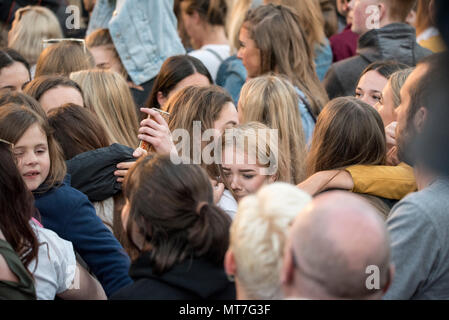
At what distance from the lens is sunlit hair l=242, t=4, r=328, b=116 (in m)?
4.77

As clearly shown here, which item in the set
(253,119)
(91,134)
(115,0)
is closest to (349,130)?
(253,119)

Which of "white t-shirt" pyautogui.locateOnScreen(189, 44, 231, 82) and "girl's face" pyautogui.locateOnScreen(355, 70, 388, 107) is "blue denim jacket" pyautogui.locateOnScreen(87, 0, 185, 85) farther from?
"girl's face" pyautogui.locateOnScreen(355, 70, 388, 107)

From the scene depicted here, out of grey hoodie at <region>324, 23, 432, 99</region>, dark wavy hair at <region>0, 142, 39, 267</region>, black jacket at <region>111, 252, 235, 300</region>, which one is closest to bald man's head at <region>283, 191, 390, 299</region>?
black jacket at <region>111, 252, 235, 300</region>

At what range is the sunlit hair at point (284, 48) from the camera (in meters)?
4.77

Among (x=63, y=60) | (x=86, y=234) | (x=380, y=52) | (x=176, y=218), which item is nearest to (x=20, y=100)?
(x=86, y=234)

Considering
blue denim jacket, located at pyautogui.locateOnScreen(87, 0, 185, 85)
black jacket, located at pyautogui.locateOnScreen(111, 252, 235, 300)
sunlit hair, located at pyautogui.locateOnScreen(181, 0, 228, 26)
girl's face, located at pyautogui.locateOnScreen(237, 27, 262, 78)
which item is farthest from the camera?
sunlit hair, located at pyautogui.locateOnScreen(181, 0, 228, 26)

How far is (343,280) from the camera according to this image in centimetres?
177

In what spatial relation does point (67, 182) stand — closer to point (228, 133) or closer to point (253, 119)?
point (228, 133)

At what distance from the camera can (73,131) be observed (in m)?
3.55

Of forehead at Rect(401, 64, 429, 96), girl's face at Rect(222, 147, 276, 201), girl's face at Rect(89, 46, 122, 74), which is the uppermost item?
forehead at Rect(401, 64, 429, 96)

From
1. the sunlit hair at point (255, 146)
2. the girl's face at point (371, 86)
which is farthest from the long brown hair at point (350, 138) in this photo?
the girl's face at point (371, 86)

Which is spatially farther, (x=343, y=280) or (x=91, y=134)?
(x=91, y=134)

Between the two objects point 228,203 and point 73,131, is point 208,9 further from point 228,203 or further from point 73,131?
point 228,203

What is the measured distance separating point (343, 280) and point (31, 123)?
1888 mm
